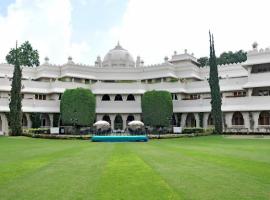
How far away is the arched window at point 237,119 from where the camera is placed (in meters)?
52.6

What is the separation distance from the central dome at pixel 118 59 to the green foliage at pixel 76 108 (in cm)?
2260

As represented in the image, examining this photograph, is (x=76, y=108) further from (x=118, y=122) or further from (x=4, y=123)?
(x=118, y=122)

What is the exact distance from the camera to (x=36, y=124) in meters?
54.4

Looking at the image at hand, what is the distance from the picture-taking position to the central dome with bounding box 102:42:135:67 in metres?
75.1

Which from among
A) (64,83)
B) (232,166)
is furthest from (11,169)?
(64,83)

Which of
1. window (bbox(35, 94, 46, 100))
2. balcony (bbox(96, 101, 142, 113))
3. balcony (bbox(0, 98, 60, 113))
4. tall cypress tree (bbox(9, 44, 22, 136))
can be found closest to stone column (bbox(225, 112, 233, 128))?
balcony (bbox(96, 101, 142, 113))

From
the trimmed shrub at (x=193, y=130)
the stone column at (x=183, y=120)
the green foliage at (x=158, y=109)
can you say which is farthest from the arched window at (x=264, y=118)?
the green foliage at (x=158, y=109)

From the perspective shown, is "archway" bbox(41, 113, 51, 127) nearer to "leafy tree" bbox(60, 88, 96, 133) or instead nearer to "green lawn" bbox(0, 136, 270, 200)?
"leafy tree" bbox(60, 88, 96, 133)

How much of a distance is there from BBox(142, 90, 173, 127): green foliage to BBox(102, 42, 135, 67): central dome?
22219 millimetres

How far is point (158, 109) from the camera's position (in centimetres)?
5409

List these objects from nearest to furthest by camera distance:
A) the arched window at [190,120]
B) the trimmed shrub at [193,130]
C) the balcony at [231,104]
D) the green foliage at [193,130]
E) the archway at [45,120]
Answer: the trimmed shrub at [193,130]
the green foliage at [193,130]
the balcony at [231,104]
the archway at [45,120]
the arched window at [190,120]

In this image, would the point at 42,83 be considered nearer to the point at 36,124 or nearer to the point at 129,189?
the point at 36,124

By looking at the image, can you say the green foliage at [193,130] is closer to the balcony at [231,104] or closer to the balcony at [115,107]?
the balcony at [231,104]

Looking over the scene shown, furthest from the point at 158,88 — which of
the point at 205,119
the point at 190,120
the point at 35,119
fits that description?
the point at 35,119
